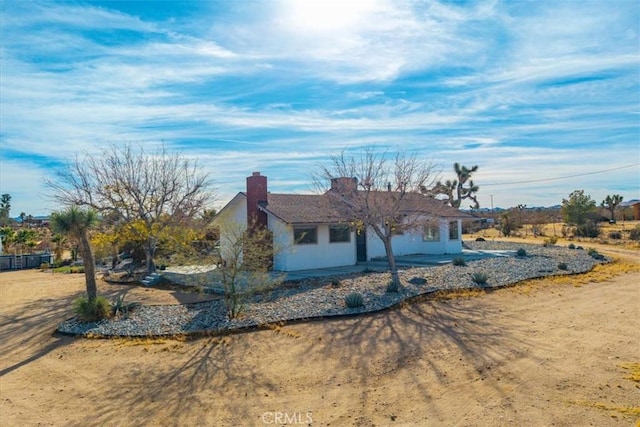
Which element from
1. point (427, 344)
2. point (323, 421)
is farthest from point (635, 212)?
point (323, 421)

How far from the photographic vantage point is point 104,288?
19344 mm

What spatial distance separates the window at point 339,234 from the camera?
22.4 m

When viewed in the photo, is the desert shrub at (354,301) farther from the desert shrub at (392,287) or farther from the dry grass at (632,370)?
the dry grass at (632,370)

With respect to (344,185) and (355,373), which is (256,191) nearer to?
(344,185)

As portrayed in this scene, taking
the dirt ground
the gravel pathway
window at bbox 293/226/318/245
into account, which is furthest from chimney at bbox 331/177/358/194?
the dirt ground

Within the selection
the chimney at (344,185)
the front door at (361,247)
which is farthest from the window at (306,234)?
the chimney at (344,185)

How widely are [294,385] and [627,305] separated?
1111 cm

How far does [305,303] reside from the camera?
1341cm

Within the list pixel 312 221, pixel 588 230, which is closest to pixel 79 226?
pixel 312 221

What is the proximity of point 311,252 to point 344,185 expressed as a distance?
558 cm

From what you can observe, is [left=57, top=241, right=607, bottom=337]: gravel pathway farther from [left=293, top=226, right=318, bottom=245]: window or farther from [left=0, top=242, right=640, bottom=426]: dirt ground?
[left=293, top=226, right=318, bottom=245]: window

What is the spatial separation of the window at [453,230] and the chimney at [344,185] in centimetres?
1317

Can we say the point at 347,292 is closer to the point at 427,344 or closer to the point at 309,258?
the point at 427,344

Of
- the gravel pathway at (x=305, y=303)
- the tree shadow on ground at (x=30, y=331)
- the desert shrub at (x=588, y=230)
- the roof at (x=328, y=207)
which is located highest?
the roof at (x=328, y=207)
